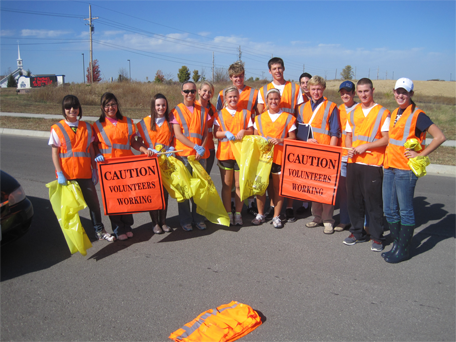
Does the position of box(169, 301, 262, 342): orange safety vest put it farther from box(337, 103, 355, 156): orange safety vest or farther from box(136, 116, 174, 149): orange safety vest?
box(337, 103, 355, 156): orange safety vest

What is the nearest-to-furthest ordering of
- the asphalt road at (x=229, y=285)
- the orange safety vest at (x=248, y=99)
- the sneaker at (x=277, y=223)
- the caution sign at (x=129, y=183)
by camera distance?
1. the asphalt road at (x=229, y=285)
2. the caution sign at (x=129, y=183)
3. the sneaker at (x=277, y=223)
4. the orange safety vest at (x=248, y=99)

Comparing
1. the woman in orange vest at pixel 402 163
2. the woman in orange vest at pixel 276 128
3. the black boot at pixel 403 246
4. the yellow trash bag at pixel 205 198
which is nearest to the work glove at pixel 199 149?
the yellow trash bag at pixel 205 198

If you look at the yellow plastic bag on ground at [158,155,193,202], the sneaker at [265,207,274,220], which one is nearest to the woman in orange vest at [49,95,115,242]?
the yellow plastic bag on ground at [158,155,193,202]

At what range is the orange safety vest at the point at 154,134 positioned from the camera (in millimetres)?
4816

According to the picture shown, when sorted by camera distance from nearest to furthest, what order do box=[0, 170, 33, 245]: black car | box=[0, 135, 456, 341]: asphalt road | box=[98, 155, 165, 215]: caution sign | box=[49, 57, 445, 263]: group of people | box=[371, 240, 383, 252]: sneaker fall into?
box=[0, 135, 456, 341]: asphalt road, box=[0, 170, 33, 245]: black car, box=[49, 57, 445, 263]: group of people, box=[371, 240, 383, 252]: sneaker, box=[98, 155, 165, 215]: caution sign

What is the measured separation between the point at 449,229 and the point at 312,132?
2428 millimetres

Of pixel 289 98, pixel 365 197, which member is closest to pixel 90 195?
pixel 289 98

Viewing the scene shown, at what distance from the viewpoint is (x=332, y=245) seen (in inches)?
183

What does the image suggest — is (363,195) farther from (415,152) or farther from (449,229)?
(449,229)

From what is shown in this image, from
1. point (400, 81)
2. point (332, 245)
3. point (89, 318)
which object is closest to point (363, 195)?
point (332, 245)

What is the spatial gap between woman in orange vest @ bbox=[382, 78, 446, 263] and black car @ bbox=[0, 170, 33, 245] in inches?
167

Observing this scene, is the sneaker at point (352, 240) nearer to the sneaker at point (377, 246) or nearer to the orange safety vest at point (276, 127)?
the sneaker at point (377, 246)

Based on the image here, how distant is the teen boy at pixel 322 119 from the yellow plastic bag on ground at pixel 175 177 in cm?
177

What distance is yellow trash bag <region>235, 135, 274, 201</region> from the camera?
5.02m
